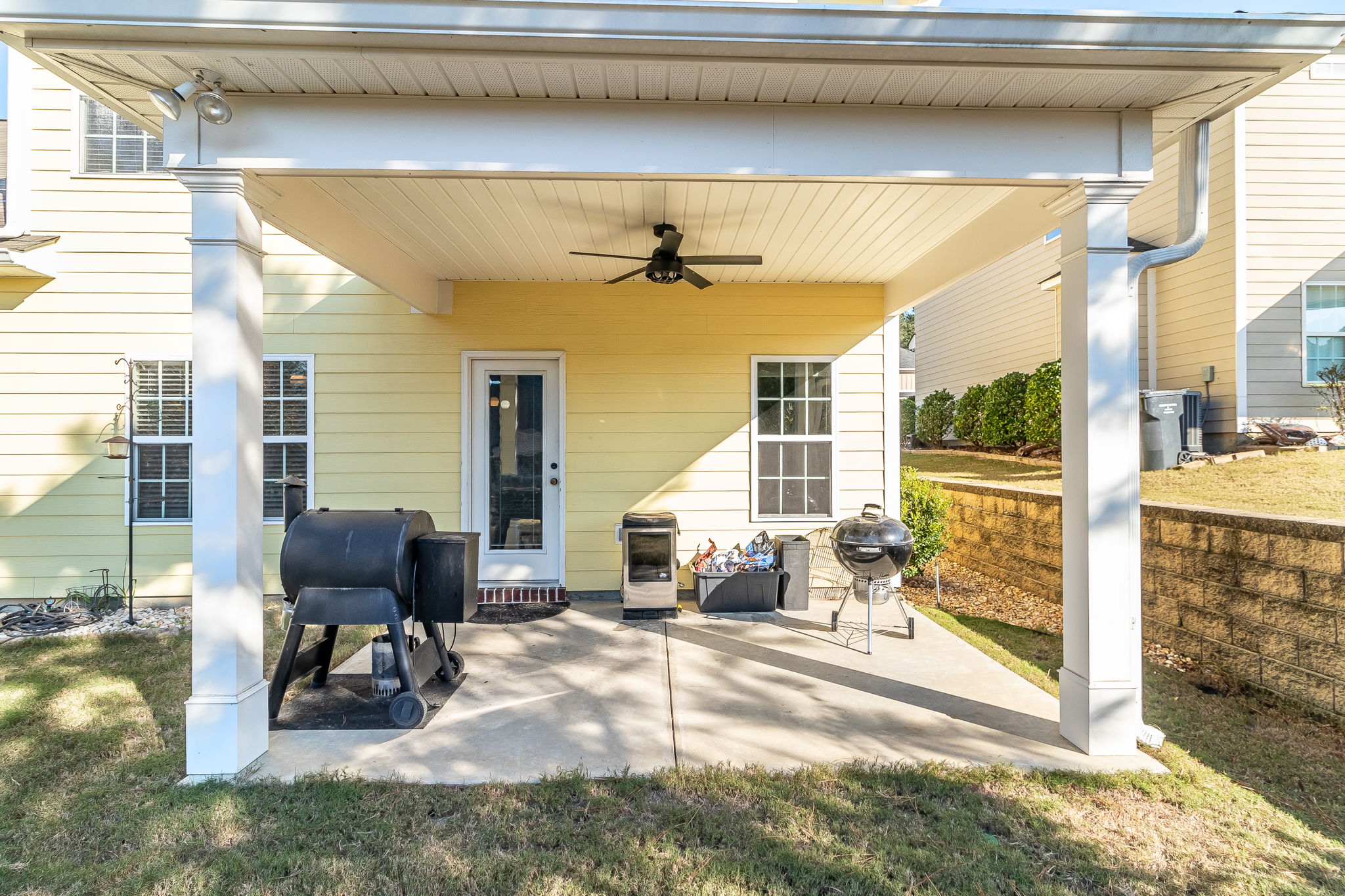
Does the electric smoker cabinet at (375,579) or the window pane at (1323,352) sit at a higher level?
the window pane at (1323,352)

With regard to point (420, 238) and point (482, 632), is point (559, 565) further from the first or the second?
point (420, 238)

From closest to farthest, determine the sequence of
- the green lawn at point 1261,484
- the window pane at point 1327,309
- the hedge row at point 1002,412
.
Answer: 1. the green lawn at point 1261,484
2. the window pane at point 1327,309
3. the hedge row at point 1002,412

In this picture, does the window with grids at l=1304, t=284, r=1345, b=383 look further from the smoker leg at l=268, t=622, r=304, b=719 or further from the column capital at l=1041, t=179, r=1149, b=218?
the smoker leg at l=268, t=622, r=304, b=719

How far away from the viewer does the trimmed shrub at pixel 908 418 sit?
49.9 ft

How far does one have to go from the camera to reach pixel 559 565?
18.6ft

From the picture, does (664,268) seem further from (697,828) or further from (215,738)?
(215,738)

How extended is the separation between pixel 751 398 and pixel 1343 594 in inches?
148

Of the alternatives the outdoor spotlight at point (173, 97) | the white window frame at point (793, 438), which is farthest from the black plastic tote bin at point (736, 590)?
the outdoor spotlight at point (173, 97)

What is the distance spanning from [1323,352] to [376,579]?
9.58m

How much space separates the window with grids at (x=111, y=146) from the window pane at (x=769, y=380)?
5.08 m

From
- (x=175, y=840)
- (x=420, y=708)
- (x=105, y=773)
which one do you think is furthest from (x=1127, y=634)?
(x=105, y=773)

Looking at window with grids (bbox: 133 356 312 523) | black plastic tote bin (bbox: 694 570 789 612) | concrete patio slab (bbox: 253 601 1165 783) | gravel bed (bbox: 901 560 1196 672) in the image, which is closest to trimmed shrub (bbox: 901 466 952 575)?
gravel bed (bbox: 901 560 1196 672)

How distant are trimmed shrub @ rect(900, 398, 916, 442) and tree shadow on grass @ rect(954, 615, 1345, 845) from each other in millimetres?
11743

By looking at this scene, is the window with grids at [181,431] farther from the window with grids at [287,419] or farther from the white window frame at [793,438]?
the white window frame at [793,438]
